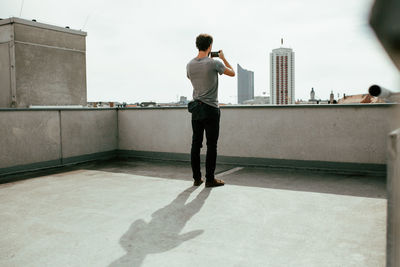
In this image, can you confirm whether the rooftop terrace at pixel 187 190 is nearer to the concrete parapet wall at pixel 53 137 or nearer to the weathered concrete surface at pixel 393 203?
the concrete parapet wall at pixel 53 137

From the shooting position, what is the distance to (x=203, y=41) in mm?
4324

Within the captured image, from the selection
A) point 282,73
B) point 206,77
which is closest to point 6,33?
point 206,77

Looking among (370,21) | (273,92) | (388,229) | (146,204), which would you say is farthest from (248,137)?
(273,92)

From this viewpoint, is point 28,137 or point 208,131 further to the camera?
point 28,137

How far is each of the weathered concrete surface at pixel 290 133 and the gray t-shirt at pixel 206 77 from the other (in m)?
1.87

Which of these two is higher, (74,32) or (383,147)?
(74,32)

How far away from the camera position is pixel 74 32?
26.6ft

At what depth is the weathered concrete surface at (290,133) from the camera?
5156 millimetres

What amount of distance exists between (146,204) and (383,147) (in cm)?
359

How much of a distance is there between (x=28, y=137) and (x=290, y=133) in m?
4.28

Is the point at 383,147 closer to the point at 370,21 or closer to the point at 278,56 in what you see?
the point at 370,21

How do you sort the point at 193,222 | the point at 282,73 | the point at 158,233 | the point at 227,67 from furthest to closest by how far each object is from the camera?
1. the point at 282,73
2. the point at 227,67
3. the point at 193,222
4. the point at 158,233

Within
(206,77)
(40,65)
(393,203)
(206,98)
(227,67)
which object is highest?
(40,65)

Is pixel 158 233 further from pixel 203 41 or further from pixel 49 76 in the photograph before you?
pixel 49 76
